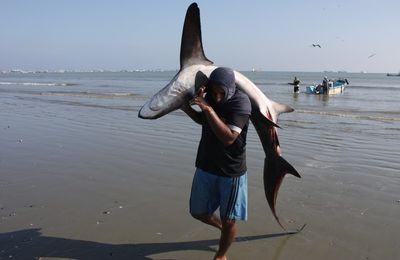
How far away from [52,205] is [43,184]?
1048 millimetres

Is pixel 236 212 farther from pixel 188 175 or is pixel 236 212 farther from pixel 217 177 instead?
pixel 188 175

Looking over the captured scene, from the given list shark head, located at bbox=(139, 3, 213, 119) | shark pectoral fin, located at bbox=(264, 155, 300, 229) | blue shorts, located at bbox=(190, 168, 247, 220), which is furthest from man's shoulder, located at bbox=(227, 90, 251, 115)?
shark pectoral fin, located at bbox=(264, 155, 300, 229)

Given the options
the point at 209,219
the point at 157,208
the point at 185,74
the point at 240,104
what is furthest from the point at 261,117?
the point at 157,208

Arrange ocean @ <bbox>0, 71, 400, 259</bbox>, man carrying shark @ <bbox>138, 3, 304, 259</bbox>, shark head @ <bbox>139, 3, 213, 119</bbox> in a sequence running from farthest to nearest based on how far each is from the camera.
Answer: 1. ocean @ <bbox>0, 71, 400, 259</bbox>
2. shark head @ <bbox>139, 3, 213, 119</bbox>
3. man carrying shark @ <bbox>138, 3, 304, 259</bbox>

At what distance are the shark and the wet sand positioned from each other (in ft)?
4.12

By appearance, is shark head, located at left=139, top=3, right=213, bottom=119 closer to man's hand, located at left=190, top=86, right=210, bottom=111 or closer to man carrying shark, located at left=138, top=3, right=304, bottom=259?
man carrying shark, located at left=138, top=3, right=304, bottom=259

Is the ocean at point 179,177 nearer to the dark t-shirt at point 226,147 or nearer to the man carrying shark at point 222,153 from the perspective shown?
the man carrying shark at point 222,153

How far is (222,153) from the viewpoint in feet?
12.9

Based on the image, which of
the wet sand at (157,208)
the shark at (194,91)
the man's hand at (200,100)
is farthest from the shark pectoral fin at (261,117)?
the wet sand at (157,208)

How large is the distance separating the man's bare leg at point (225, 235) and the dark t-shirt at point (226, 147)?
484mm

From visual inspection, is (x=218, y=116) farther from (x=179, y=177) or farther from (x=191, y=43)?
(x=179, y=177)

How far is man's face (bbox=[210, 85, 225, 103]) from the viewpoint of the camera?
3.68 m

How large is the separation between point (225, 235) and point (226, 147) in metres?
0.87

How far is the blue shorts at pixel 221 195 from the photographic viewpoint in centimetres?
398
